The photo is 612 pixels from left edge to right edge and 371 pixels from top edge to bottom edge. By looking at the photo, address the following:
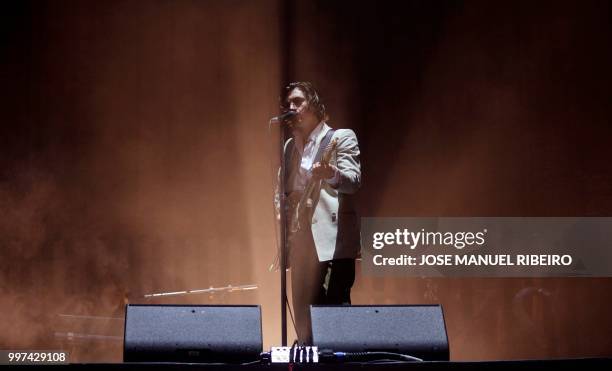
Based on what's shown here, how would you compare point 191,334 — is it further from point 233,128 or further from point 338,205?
Answer: point 233,128

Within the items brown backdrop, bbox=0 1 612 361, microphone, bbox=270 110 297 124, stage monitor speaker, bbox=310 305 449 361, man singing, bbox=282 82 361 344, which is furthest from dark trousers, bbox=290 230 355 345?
stage monitor speaker, bbox=310 305 449 361

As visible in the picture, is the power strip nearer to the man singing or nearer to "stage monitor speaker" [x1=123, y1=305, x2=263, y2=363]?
"stage monitor speaker" [x1=123, y1=305, x2=263, y2=363]

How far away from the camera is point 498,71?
4.82 meters

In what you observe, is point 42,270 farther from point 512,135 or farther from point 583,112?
point 583,112

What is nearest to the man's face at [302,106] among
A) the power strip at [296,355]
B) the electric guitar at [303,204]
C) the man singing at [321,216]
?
the man singing at [321,216]

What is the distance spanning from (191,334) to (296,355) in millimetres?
387

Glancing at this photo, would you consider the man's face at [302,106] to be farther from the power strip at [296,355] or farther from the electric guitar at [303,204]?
the power strip at [296,355]

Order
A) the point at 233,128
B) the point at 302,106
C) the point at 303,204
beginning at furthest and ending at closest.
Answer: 1. the point at 233,128
2. the point at 302,106
3. the point at 303,204

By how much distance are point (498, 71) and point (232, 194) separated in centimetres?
202

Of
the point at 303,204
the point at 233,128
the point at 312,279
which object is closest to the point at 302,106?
the point at 303,204

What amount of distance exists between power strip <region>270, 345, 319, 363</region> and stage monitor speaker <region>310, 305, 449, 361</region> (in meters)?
0.11

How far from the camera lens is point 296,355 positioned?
2.26 m

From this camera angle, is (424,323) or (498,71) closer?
(424,323)

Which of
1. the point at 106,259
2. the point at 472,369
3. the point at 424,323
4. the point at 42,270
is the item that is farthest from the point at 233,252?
the point at 472,369
